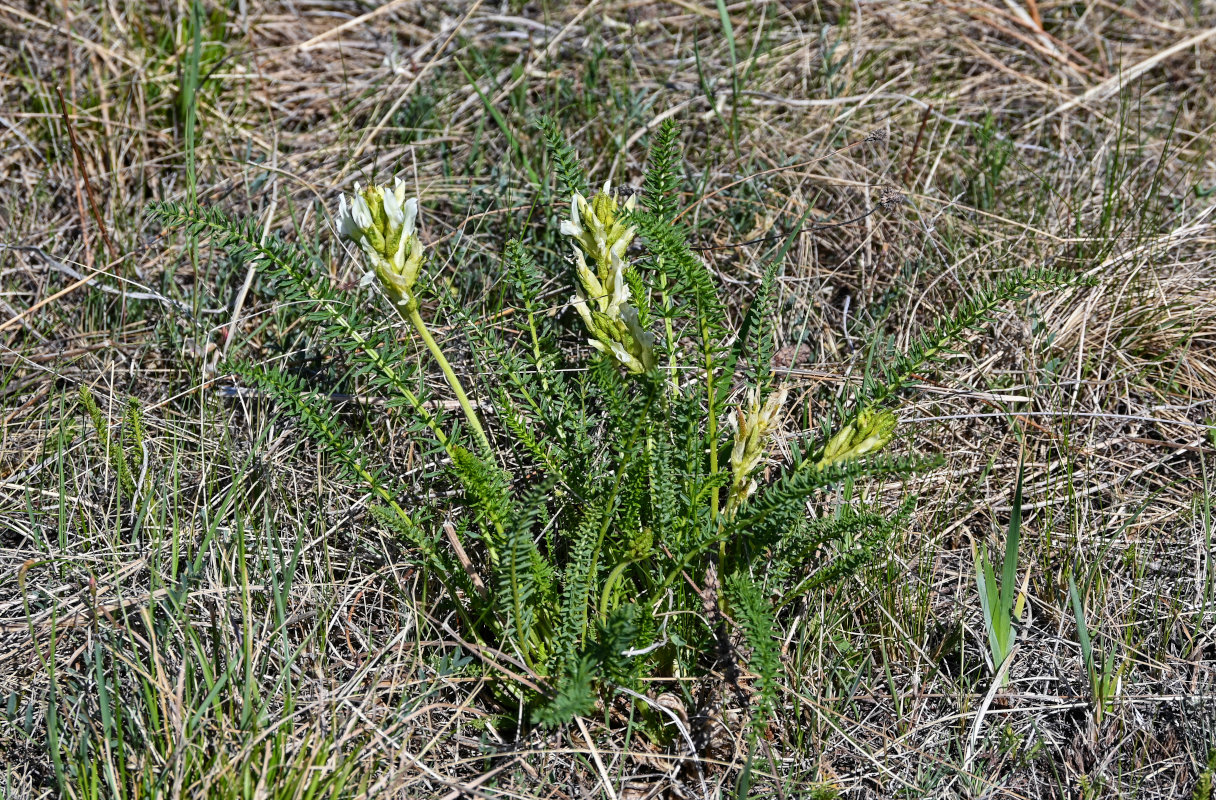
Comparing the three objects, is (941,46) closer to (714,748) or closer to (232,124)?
(232,124)

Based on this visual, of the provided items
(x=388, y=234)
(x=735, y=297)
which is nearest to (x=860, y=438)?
(x=388, y=234)

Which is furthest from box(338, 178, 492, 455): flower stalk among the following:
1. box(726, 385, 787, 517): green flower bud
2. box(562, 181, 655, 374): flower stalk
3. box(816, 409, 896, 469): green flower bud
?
box(816, 409, 896, 469): green flower bud

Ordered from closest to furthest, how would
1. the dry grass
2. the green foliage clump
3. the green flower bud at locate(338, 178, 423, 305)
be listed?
the green flower bud at locate(338, 178, 423, 305)
the green foliage clump
the dry grass

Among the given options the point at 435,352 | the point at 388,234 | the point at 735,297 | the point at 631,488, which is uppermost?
the point at 388,234

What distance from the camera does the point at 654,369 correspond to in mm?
1719

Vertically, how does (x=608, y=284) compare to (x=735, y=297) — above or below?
above

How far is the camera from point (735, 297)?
2783 mm

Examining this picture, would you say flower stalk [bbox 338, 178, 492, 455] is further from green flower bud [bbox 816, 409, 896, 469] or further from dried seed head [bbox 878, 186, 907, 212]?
dried seed head [bbox 878, 186, 907, 212]

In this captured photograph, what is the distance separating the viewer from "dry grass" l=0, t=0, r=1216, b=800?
1.93 metres

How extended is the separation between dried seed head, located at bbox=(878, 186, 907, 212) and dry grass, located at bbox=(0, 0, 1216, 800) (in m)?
0.04

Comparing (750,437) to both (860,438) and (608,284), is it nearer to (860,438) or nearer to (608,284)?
(860,438)

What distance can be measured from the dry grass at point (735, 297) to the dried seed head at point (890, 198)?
0.13ft

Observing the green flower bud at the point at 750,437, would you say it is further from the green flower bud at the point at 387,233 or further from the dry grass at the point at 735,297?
the green flower bud at the point at 387,233

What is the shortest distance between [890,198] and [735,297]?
496 millimetres
